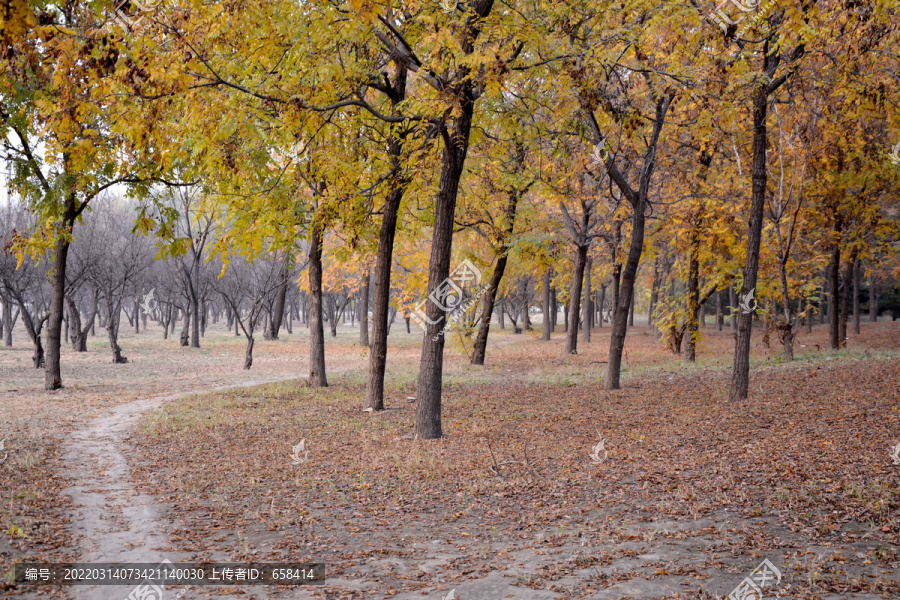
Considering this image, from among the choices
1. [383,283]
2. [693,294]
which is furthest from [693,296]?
[383,283]

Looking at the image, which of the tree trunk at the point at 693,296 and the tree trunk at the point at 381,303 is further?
the tree trunk at the point at 693,296

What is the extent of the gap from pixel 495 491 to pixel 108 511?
398cm

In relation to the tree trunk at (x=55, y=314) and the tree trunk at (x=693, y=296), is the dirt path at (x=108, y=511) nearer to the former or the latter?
the tree trunk at (x=55, y=314)

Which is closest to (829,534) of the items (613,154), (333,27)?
(333,27)

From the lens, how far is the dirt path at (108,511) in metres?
5.20

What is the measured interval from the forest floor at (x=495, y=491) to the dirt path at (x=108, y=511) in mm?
31

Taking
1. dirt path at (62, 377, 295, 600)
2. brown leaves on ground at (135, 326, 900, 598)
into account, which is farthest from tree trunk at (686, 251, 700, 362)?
dirt path at (62, 377, 295, 600)

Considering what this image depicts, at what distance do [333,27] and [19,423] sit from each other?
869 centimetres

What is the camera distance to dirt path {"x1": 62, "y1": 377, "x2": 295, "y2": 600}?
5195 mm

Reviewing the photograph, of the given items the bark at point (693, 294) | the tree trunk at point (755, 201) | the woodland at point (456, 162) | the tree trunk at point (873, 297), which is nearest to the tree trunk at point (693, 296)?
the bark at point (693, 294)

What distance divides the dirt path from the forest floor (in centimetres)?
3

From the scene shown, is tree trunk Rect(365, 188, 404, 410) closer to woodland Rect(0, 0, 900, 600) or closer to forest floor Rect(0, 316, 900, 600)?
woodland Rect(0, 0, 900, 600)

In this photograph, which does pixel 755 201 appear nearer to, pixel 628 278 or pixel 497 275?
pixel 628 278

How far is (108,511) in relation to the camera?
645 centimetres
